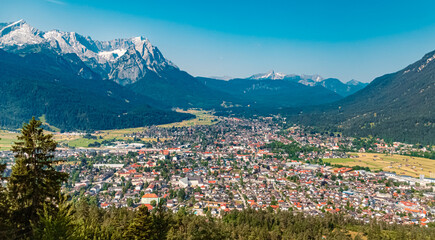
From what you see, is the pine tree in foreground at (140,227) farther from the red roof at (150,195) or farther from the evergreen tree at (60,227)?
the red roof at (150,195)

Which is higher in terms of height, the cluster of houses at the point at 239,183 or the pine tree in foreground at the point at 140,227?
the pine tree in foreground at the point at 140,227

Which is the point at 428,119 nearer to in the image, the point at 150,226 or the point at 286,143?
the point at 286,143

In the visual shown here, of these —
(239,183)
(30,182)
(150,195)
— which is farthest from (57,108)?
(30,182)

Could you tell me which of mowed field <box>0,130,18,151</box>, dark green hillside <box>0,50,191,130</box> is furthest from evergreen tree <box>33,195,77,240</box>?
dark green hillside <box>0,50,191,130</box>

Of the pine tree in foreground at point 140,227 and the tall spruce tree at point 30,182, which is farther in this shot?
the pine tree in foreground at point 140,227

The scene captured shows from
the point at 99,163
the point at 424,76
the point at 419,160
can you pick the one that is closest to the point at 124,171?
the point at 99,163

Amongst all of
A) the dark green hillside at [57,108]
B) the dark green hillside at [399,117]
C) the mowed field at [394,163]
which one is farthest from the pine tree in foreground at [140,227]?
the dark green hillside at [57,108]

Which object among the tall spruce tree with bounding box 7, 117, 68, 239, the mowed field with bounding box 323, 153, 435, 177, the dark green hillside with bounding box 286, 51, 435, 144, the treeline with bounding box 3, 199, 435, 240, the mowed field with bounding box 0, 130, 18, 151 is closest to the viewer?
the tall spruce tree with bounding box 7, 117, 68, 239

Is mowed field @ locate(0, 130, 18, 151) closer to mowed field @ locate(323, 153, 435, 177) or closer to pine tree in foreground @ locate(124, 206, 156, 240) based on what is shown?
pine tree in foreground @ locate(124, 206, 156, 240)
